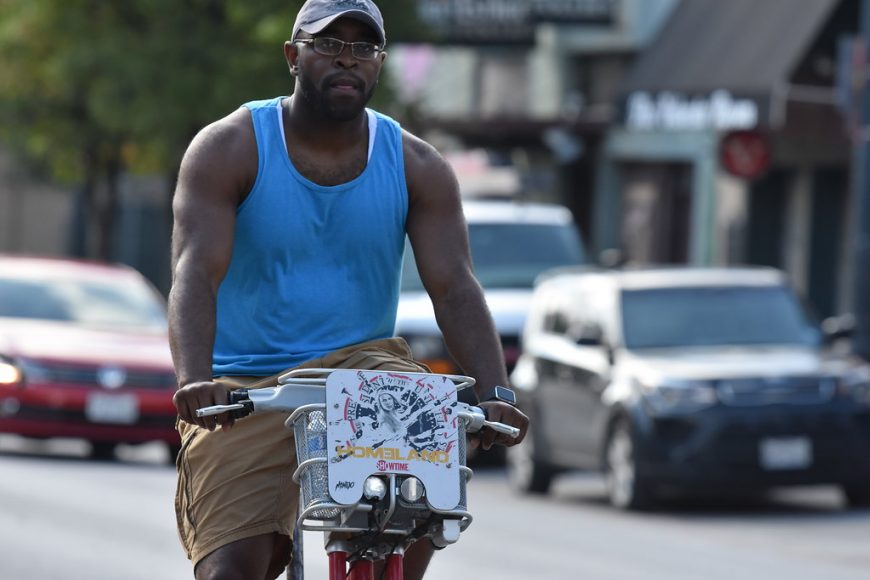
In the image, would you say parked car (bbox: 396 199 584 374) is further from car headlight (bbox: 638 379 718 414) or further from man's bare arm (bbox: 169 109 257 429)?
man's bare arm (bbox: 169 109 257 429)

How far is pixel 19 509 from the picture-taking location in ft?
40.5

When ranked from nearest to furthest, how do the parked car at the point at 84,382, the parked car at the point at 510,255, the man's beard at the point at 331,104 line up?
1. the man's beard at the point at 331,104
2. the parked car at the point at 84,382
3. the parked car at the point at 510,255

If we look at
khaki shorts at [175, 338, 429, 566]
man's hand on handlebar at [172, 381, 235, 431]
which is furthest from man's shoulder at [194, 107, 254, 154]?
man's hand on handlebar at [172, 381, 235, 431]

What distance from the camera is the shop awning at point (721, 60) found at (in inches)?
1030

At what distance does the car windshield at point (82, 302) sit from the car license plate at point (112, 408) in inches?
53.3

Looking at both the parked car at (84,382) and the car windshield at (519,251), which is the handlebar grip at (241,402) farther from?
the car windshield at (519,251)

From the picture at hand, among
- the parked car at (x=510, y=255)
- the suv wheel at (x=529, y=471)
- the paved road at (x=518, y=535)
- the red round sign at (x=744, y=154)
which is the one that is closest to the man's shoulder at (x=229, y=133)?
the paved road at (x=518, y=535)

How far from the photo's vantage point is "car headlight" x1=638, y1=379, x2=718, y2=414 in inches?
546

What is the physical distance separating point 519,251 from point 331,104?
47.3ft

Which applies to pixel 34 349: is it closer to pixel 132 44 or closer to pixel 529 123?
pixel 132 44

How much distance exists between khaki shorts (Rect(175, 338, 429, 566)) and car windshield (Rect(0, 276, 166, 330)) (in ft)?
39.2

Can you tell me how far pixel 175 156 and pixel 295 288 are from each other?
84.2 ft

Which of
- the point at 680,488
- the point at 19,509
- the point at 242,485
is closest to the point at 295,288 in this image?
the point at 242,485

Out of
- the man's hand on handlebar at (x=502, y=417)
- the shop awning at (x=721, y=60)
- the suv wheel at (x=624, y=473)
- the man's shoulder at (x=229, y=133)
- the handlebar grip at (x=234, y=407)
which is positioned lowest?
the suv wheel at (x=624, y=473)
